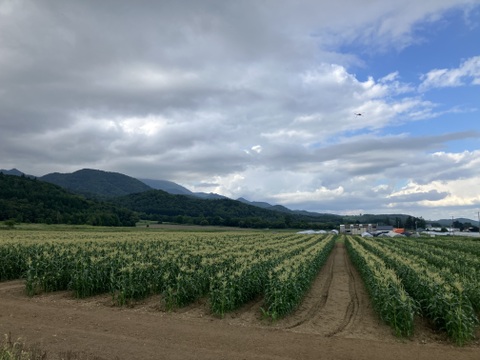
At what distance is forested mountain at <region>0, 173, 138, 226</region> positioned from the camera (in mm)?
87875

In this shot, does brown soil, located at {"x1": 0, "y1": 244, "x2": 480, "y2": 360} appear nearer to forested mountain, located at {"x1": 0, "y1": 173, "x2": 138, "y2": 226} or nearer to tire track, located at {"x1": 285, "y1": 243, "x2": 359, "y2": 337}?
tire track, located at {"x1": 285, "y1": 243, "x2": 359, "y2": 337}

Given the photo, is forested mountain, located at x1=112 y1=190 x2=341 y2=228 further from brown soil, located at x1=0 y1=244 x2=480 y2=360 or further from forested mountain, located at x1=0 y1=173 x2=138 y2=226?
brown soil, located at x1=0 y1=244 x2=480 y2=360

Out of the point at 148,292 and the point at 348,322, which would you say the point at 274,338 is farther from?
the point at 148,292

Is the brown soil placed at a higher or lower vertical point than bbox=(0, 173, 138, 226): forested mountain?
lower

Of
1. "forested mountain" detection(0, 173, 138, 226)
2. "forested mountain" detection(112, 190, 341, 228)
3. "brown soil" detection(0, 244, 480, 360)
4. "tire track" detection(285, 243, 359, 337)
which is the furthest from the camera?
"forested mountain" detection(112, 190, 341, 228)

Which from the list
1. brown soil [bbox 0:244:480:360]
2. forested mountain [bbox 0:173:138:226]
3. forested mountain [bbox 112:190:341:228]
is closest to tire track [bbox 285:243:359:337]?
brown soil [bbox 0:244:480:360]

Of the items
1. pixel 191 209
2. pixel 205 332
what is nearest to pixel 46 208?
pixel 191 209

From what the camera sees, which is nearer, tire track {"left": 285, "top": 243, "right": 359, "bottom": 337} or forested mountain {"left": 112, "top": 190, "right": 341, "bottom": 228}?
tire track {"left": 285, "top": 243, "right": 359, "bottom": 337}

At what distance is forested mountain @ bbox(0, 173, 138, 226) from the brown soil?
262ft

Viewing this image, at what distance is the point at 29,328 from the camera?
1058 centimetres

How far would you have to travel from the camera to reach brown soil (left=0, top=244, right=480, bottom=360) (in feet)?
29.2

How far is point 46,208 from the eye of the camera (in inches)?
3861

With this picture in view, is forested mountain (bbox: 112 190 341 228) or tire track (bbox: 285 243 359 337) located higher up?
forested mountain (bbox: 112 190 341 228)

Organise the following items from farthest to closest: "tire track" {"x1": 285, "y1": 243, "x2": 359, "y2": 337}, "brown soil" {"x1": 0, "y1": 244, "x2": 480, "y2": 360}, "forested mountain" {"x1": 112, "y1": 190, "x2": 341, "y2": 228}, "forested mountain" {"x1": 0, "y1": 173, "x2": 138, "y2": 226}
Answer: "forested mountain" {"x1": 112, "y1": 190, "x2": 341, "y2": 228} → "forested mountain" {"x1": 0, "y1": 173, "x2": 138, "y2": 226} → "tire track" {"x1": 285, "y1": 243, "x2": 359, "y2": 337} → "brown soil" {"x1": 0, "y1": 244, "x2": 480, "y2": 360}
